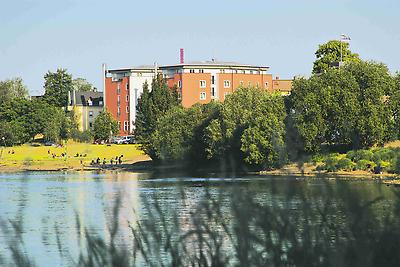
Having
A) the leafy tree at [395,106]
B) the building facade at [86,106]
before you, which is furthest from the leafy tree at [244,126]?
the building facade at [86,106]

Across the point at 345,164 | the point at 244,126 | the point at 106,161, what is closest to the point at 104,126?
the point at 106,161

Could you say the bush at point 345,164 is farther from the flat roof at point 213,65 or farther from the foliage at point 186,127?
the flat roof at point 213,65

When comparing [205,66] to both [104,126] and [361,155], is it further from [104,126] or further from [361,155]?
[361,155]

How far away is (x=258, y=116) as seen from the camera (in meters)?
87.4

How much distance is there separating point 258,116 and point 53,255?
64363mm

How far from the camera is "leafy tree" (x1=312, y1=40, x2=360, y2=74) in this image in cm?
11837

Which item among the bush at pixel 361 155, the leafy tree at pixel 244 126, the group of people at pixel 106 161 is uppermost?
the leafy tree at pixel 244 126

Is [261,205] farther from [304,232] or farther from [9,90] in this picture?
[9,90]

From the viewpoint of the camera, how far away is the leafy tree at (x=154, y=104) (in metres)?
120

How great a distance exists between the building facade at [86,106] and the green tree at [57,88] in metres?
5.61

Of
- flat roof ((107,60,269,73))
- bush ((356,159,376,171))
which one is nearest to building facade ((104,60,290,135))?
flat roof ((107,60,269,73))

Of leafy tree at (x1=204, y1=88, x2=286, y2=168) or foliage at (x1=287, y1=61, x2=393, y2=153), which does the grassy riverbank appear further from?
foliage at (x1=287, y1=61, x2=393, y2=153)

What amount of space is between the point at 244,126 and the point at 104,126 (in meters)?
63.8

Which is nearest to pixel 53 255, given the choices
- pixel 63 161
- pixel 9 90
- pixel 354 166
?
pixel 354 166
